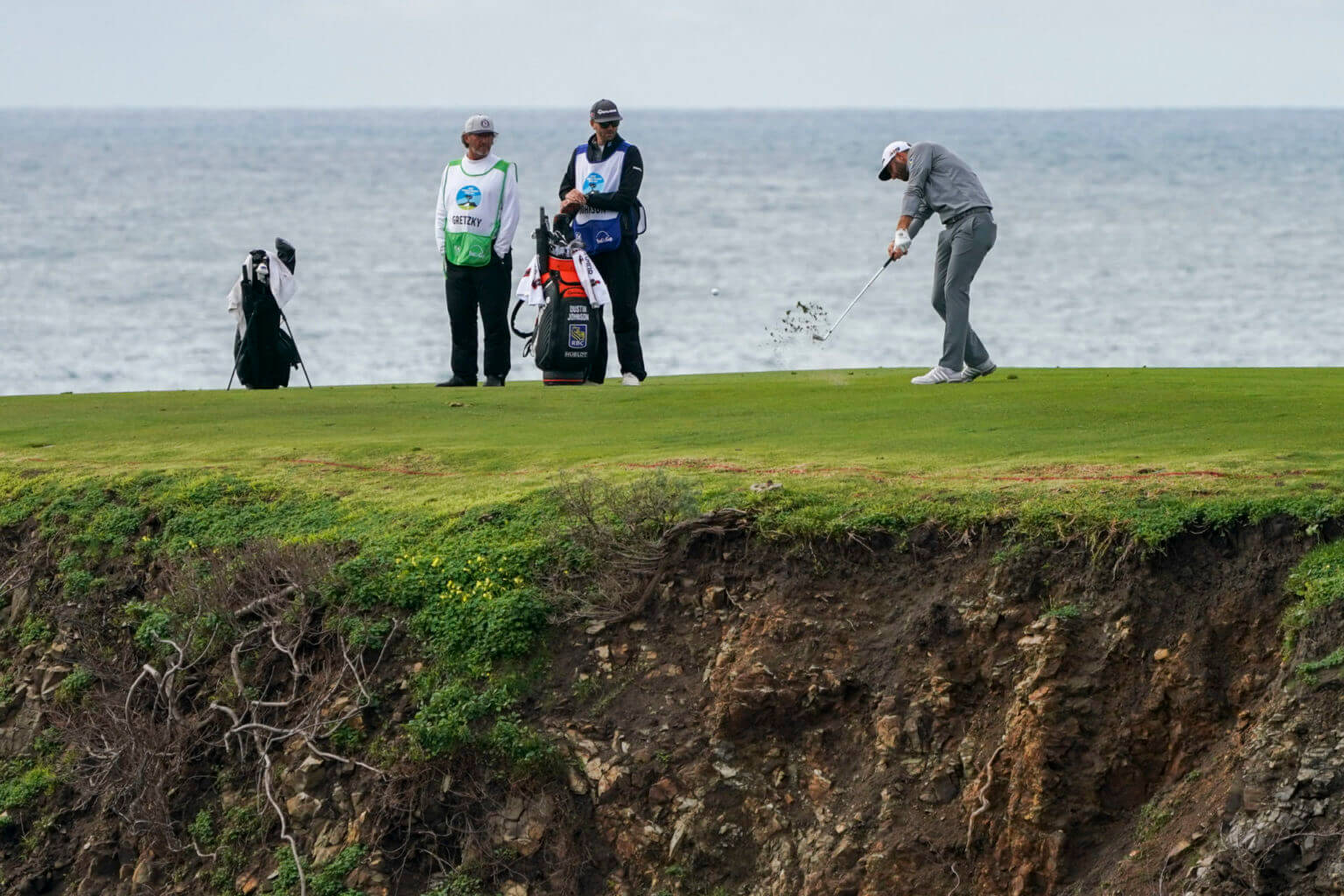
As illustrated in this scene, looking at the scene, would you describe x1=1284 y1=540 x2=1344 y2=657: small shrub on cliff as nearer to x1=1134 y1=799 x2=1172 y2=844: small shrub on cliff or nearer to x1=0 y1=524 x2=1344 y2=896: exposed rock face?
x1=0 y1=524 x2=1344 y2=896: exposed rock face

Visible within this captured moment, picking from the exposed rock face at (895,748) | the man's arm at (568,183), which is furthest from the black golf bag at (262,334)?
the exposed rock face at (895,748)

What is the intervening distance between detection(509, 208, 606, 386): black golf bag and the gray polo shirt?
3.21 metres

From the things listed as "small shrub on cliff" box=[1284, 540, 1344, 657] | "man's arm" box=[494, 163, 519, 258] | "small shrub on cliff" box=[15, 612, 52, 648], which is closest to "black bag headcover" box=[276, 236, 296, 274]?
"man's arm" box=[494, 163, 519, 258]

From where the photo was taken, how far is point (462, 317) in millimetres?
17609

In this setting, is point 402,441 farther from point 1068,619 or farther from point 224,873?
point 1068,619

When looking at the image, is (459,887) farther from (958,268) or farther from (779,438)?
(958,268)

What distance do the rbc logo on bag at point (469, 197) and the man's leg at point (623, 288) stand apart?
3.99 feet

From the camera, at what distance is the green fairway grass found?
10.7 meters

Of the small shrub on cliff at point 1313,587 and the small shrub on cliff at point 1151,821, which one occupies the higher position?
the small shrub on cliff at point 1313,587

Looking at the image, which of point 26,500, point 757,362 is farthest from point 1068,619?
point 757,362

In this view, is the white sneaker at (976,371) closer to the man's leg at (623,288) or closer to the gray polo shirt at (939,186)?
the gray polo shirt at (939,186)

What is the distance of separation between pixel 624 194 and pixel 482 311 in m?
1.93

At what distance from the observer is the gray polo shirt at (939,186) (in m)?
15.2

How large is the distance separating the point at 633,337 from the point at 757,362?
19343 millimetres
